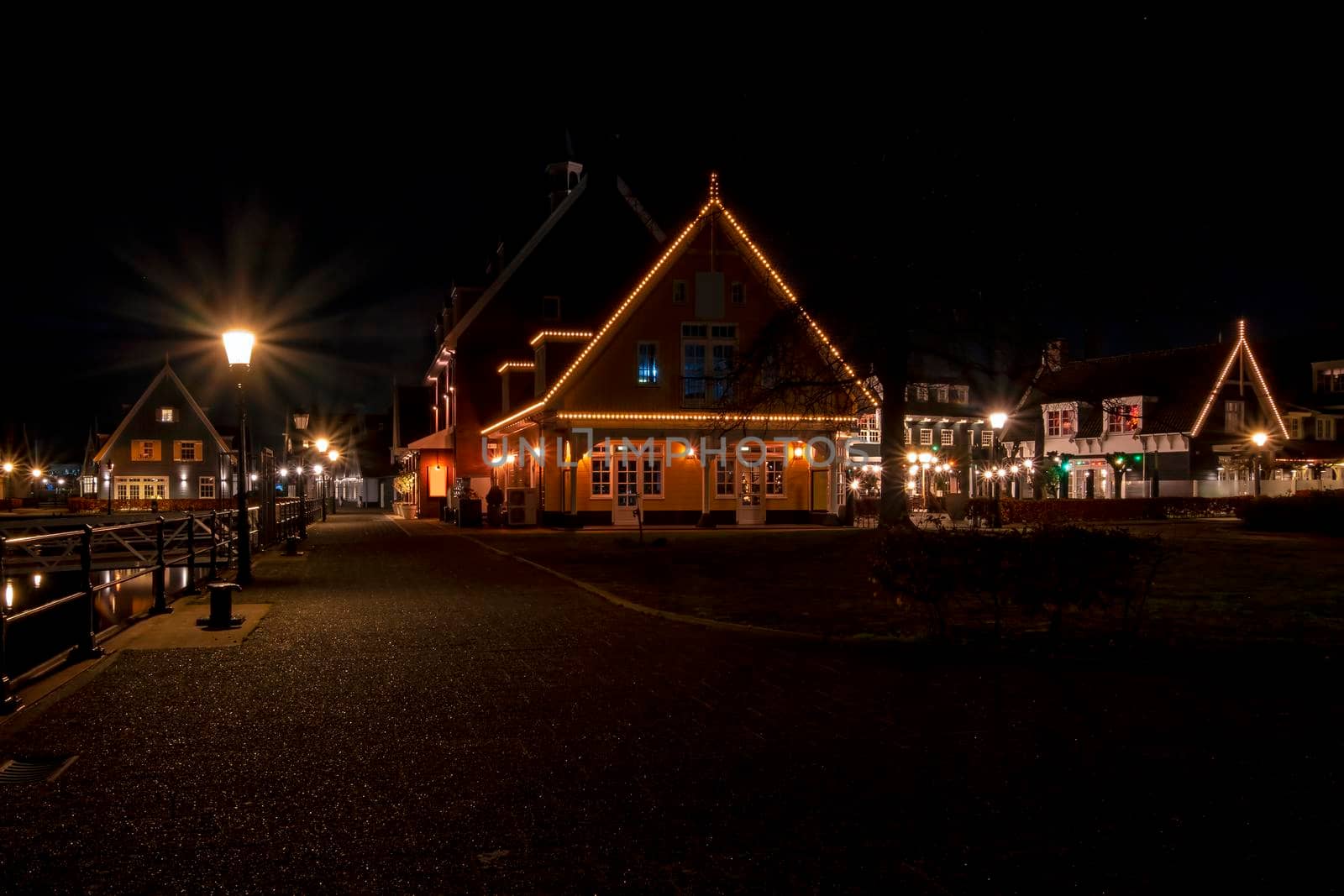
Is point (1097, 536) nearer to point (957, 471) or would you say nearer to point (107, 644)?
point (107, 644)

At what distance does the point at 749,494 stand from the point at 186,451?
4982 centimetres

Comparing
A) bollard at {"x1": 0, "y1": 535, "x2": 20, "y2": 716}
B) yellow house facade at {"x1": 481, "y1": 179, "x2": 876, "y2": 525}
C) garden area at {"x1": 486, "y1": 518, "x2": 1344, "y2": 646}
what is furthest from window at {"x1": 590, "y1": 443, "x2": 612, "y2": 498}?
bollard at {"x1": 0, "y1": 535, "x2": 20, "y2": 716}

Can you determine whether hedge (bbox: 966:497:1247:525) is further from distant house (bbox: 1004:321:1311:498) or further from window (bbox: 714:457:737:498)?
window (bbox: 714:457:737:498)

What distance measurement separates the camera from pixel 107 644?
434 inches

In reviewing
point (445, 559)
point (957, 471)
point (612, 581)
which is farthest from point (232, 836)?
point (957, 471)

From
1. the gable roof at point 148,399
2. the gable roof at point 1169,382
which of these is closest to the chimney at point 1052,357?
the gable roof at point 1169,382

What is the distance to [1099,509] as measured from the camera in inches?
1400

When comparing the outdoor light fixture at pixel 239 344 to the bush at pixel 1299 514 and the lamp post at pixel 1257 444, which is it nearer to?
the bush at pixel 1299 514

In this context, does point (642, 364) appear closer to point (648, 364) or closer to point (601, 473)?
point (648, 364)

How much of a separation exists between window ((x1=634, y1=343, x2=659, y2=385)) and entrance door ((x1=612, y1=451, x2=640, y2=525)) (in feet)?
7.72

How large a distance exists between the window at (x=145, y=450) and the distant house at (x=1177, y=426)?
174ft

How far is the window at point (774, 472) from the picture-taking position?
34.1 m

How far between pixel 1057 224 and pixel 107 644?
13650 mm

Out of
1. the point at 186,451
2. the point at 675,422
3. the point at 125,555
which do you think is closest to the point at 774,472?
the point at 675,422
